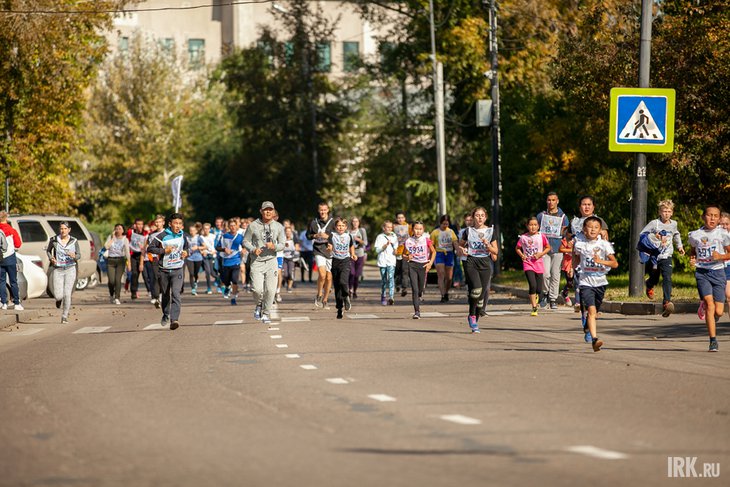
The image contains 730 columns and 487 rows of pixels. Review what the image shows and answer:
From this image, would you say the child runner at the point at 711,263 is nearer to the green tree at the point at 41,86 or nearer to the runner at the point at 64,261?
the runner at the point at 64,261

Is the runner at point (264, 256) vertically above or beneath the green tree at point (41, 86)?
beneath

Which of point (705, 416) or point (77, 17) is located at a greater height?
point (77, 17)

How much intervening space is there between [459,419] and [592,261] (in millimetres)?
6187

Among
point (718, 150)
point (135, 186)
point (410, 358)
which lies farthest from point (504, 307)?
point (135, 186)

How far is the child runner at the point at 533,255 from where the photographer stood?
21469 millimetres

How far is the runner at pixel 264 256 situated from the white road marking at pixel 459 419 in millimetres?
11316

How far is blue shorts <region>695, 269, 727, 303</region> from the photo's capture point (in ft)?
49.6

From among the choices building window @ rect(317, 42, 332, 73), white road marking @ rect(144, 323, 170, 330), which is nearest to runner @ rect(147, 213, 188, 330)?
white road marking @ rect(144, 323, 170, 330)

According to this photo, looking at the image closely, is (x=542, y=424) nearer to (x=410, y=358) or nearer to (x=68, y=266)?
(x=410, y=358)

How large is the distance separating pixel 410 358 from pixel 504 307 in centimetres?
1028

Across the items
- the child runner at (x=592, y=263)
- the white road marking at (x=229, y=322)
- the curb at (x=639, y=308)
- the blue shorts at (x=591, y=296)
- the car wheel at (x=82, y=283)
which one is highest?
the child runner at (x=592, y=263)

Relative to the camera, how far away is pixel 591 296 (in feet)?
49.3

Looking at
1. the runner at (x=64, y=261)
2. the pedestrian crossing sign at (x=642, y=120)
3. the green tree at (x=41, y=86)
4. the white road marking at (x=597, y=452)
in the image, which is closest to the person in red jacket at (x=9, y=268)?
the runner at (x=64, y=261)

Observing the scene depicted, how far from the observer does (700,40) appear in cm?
A: 2505
